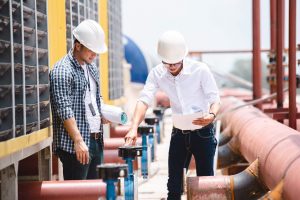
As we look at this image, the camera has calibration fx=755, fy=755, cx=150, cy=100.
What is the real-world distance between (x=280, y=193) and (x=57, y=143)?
165 centimetres

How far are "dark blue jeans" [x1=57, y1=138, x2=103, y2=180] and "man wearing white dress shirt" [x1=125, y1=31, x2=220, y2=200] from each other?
0.27 m

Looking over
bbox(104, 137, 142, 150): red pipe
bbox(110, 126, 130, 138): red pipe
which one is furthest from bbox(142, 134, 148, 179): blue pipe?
bbox(110, 126, 130, 138): red pipe

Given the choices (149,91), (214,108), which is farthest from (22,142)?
(214,108)

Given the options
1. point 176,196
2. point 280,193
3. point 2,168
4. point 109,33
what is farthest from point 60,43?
point 109,33

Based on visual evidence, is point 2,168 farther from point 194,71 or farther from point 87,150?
point 194,71

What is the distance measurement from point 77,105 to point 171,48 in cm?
86

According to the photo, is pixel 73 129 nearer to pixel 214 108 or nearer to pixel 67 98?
pixel 67 98

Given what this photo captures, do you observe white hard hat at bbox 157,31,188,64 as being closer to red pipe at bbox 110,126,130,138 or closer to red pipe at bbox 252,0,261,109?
red pipe at bbox 110,126,130,138

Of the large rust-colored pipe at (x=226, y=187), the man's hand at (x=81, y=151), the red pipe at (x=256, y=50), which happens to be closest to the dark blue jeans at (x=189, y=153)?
the large rust-colored pipe at (x=226, y=187)

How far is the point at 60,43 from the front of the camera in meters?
6.89

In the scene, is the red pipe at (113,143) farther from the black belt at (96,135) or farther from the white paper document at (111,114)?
the black belt at (96,135)

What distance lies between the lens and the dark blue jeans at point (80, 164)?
5508 millimetres

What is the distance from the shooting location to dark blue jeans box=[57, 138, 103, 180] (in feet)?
18.1

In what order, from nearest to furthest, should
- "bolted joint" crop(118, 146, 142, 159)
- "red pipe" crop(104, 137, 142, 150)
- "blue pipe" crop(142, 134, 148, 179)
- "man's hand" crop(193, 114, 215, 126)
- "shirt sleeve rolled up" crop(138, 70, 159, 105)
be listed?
"bolted joint" crop(118, 146, 142, 159), "man's hand" crop(193, 114, 215, 126), "shirt sleeve rolled up" crop(138, 70, 159, 105), "blue pipe" crop(142, 134, 148, 179), "red pipe" crop(104, 137, 142, 150)
